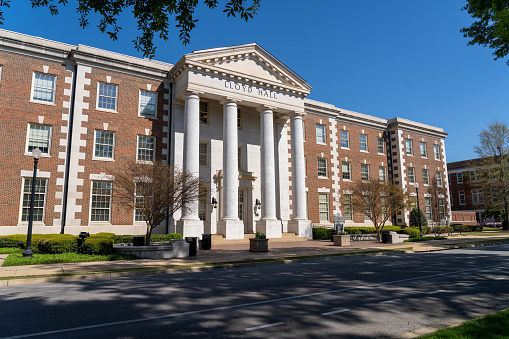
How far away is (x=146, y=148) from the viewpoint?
83.8 feet

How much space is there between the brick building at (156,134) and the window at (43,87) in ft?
0.19

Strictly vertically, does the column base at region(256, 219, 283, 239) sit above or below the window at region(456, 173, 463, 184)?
below

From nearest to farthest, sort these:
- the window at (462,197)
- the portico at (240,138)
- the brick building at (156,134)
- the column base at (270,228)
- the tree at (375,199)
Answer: the brick building at (156,134) → the portico at (240,138) → the column base at (270,228) → the tree at (375,199) → the window at (462,197)

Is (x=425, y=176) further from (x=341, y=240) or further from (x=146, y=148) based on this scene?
(x=146, y=148)

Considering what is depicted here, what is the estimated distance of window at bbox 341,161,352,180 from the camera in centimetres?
3688

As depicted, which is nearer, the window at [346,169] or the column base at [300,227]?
the column base at [300,227]

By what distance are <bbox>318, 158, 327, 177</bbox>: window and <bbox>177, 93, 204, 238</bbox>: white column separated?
14722mm

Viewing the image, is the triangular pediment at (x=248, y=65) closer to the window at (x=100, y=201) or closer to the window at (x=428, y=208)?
the window at (x=100, y=201)

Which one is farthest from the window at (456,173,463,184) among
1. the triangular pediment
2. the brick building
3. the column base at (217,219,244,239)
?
the column base at (217,219,244,239)

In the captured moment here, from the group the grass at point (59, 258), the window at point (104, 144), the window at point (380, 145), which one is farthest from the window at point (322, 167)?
the grass at point (59, 258)

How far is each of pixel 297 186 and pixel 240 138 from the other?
21.4 feet

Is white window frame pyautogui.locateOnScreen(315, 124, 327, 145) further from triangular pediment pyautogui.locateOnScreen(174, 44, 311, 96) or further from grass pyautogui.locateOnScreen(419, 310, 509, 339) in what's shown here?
grass pyautogui.locateOnScreen(419, 310, 509, 339)

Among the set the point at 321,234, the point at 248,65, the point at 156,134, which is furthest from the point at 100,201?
the point at 321,234

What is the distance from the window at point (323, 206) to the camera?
3384 centimetres
